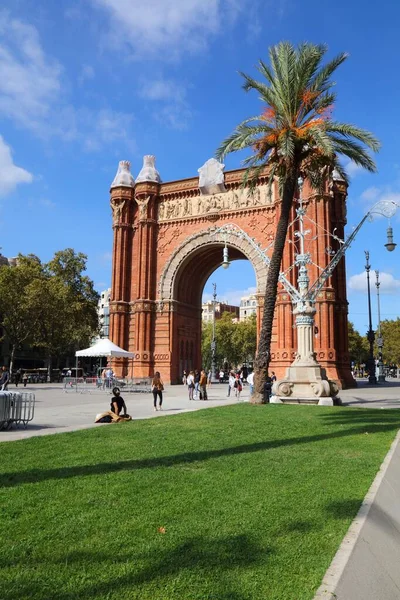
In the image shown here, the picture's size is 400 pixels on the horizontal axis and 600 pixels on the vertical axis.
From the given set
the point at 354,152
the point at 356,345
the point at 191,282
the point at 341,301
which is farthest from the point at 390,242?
the point at 356,345

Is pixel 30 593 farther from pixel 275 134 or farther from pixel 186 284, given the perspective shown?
Result: pixel 186 284

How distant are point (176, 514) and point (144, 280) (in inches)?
1371

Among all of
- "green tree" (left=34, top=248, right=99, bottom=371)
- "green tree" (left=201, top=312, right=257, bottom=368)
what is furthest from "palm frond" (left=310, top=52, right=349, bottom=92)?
"green tree" (left=201, top=312, right=257, bottom=368)

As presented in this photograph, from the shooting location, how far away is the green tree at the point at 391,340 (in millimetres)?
80150

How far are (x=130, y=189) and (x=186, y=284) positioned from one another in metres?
9.36

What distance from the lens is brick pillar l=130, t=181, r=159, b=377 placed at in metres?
38.4

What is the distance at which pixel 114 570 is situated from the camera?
12.0 feet

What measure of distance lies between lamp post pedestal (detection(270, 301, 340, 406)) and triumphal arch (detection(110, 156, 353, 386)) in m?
13.5

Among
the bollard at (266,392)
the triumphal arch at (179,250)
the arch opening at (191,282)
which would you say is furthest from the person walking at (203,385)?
the arch opening at (191,282)

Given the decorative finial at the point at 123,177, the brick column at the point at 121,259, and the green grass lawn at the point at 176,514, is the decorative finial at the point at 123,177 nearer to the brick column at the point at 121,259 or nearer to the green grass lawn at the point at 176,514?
the brick column at the point at 121,259

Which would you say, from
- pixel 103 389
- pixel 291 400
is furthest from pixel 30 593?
pixel 103 389

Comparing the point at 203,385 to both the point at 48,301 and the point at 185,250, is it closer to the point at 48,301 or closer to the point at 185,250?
the point at 185,250

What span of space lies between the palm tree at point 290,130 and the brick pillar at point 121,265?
22.7 meters

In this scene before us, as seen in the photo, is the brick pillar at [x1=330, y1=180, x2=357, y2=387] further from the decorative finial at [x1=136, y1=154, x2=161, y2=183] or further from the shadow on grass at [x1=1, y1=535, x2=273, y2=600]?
the shadow on grass at [x1=1, y1=535, x2=273, y2=600]
